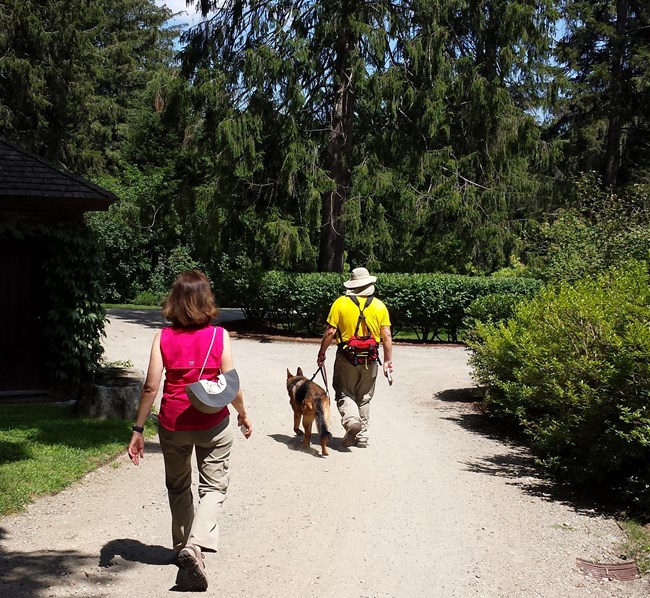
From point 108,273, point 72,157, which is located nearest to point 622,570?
point 108,273

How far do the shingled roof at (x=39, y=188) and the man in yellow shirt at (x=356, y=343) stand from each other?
14.2 feet

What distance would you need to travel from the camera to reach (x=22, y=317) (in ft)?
37.3

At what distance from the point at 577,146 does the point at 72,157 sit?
2101 cm

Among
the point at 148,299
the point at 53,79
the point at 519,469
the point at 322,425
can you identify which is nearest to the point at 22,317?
the point at 322,425

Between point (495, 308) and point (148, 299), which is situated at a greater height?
point (495, 308)

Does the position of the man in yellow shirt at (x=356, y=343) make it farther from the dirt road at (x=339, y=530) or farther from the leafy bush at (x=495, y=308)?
the leafy bush at (x=495, y=308)

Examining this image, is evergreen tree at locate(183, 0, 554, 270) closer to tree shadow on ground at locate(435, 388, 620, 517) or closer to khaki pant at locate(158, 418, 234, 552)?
tree shadow on ground at locate(435, 388, 620, 517)

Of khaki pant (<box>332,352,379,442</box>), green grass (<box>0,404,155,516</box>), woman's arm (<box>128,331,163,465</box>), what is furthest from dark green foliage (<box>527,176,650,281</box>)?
woman's arm (<box>128,331,163,465</box>)

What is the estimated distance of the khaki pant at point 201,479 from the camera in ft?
16.1

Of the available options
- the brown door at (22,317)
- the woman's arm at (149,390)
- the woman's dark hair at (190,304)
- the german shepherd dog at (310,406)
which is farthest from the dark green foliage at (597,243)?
the woman's arm at (149,390)

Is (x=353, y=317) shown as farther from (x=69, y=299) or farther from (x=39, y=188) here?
(x=39, y=188)

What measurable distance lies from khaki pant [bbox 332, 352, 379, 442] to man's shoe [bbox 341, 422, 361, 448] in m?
0.04

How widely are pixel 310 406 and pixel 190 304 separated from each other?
370cm

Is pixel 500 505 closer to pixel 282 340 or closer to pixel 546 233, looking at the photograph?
pixel 546 233
